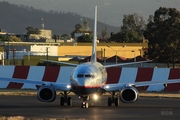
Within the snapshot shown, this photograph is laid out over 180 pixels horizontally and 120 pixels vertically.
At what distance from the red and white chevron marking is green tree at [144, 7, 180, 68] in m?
50.6

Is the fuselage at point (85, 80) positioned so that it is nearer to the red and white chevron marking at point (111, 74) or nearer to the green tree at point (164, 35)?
the red and white chevron marking at point (111, 74)

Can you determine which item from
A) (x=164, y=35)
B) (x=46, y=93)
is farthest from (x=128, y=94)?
(x=164, y=35)

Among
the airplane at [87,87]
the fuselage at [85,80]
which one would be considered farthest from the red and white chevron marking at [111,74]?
the fuselage at [85,80]

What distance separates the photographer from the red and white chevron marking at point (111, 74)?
45.8m

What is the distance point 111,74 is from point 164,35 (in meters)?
54.9

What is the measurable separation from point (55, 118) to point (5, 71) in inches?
944

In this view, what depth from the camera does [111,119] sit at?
2369 centimetres

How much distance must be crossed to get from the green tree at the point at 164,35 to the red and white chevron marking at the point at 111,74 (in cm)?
5062

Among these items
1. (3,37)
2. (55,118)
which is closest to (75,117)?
(55,118)

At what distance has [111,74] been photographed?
4619 cm

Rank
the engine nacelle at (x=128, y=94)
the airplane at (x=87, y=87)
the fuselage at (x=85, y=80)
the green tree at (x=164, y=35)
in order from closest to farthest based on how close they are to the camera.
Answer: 1. the fuselage at (x=85, y=80)
2. the airplane at (x=87, y=87)
3. the engine nacelle at (x=128, y=94)
4. the green tree at (x=164, y=35)

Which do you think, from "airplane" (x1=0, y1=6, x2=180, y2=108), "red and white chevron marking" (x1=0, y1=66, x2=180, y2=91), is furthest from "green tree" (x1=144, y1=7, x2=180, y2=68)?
"airplane" (x1=0, y1=6, x2=180, y2=108)

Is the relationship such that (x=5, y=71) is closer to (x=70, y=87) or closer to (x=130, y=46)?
(x=70, y=87)

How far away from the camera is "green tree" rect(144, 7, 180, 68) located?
9794cm
